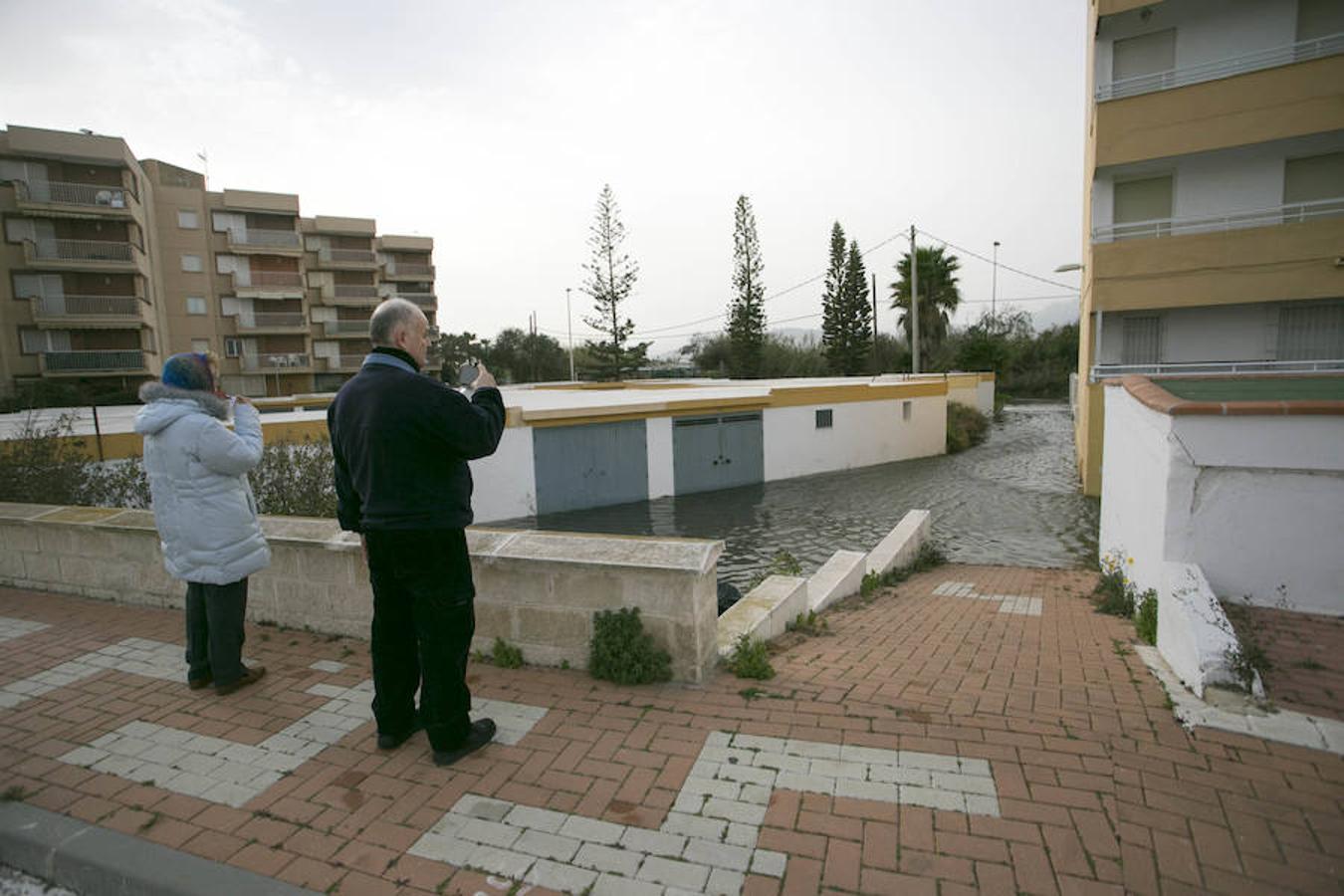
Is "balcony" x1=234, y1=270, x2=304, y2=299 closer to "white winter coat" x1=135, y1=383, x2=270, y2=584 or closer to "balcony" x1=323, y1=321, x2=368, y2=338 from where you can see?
"balcony" x1=323, y1=321, x2=368, y2=338

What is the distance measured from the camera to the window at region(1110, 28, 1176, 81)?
48.9 ft

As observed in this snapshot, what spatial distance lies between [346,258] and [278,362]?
902 cm

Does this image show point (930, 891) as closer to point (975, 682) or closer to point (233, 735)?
point (975, 682)

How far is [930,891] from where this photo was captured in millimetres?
2068

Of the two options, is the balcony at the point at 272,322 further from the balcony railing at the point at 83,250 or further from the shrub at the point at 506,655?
the shrub at the point at 506,655

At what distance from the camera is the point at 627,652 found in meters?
3.48

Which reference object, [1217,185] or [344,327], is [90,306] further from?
[1217,185]

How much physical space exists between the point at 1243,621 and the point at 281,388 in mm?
47315

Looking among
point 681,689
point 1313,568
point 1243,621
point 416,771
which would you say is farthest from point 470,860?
point 1313,568

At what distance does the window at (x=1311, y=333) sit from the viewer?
14.5m

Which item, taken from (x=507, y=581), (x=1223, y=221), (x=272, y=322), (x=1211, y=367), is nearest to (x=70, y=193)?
(x=272, y=322)

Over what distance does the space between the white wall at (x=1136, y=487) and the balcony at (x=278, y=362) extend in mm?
43635

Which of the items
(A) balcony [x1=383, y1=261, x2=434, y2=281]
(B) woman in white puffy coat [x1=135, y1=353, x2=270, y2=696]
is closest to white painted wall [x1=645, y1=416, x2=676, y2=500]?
(B) woman in white puffy coat [x1=135, y1=353, x2=270, y2=696]

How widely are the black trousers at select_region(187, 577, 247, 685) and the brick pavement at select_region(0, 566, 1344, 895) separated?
16cm
